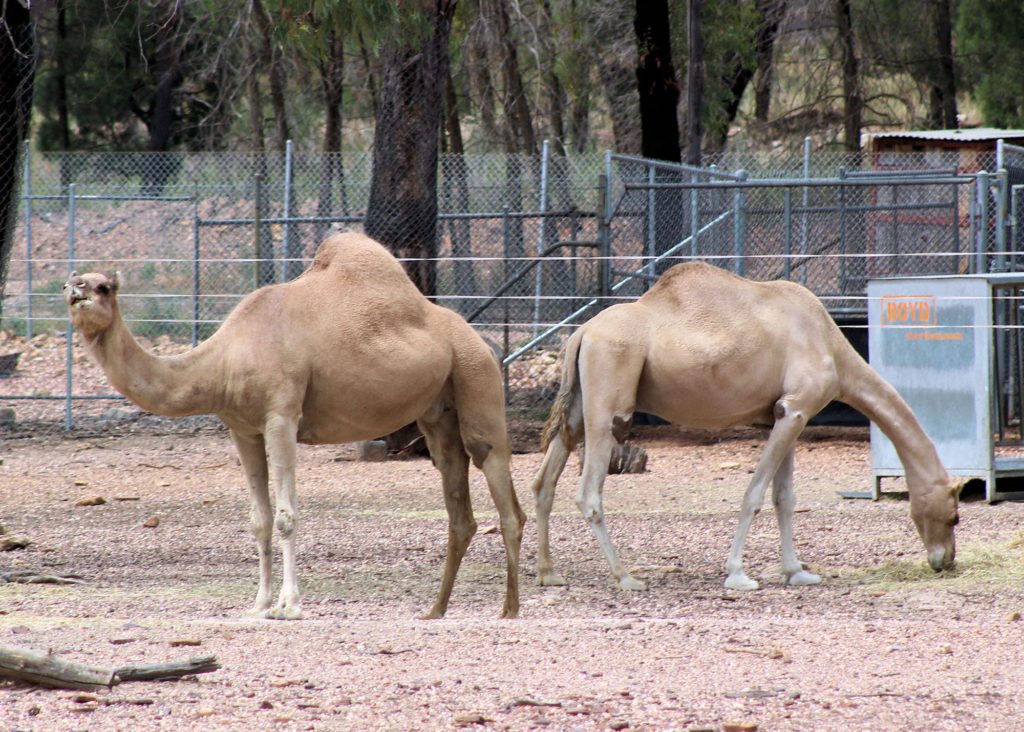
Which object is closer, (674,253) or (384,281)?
(384,281)

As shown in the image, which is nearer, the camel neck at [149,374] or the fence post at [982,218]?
the camel neck at [149,374]

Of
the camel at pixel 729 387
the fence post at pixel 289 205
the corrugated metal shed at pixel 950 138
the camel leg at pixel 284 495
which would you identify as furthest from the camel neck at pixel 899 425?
the corrugated metal shed at pixel 950 138

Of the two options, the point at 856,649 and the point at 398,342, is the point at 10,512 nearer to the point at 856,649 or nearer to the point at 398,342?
the point at 398,342

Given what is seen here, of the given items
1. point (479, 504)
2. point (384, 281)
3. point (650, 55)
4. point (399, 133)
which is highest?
point (650, 55)

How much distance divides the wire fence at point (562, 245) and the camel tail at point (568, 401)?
145 inches

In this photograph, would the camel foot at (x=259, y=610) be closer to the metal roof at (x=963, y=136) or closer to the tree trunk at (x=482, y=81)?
the tree trunk at (x=482, y=81)

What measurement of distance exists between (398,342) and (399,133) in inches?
281

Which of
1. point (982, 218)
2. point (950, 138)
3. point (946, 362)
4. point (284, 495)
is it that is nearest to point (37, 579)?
point (284, 495)

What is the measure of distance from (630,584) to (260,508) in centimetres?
217

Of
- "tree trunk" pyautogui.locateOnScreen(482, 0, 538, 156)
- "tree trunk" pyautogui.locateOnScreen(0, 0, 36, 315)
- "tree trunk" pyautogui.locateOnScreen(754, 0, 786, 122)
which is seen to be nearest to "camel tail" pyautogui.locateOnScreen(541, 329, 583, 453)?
"tree trunk" pyautogui.locateOnScreen(0, 0, 36, 315)

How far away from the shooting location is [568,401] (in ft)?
25.2

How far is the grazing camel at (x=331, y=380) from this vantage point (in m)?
6.08

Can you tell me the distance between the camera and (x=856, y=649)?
208 inches

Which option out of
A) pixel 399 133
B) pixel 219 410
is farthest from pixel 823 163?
pixel 219 410
